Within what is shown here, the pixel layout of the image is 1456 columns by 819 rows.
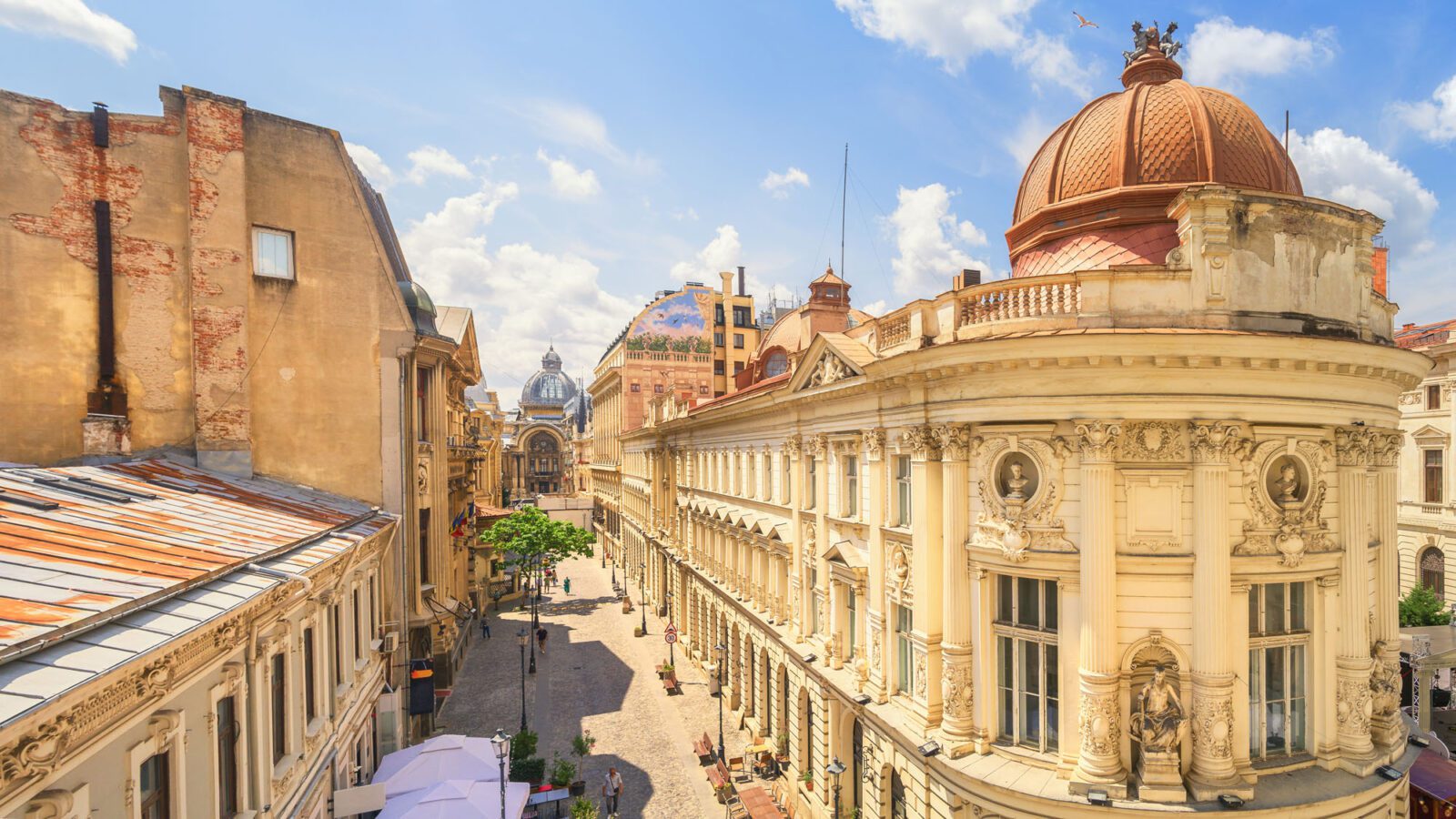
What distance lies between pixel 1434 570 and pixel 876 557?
36.3 meters

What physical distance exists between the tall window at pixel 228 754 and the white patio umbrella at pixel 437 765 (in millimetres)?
7554

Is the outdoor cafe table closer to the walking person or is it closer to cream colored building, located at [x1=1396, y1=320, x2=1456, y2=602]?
the walking person

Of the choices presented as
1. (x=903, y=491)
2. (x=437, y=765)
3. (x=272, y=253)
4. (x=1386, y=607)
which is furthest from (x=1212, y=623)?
(x=272, y=253)

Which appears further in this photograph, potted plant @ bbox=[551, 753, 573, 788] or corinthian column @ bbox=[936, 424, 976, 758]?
potted plant @ bbox=[551, 753, 573, 788]

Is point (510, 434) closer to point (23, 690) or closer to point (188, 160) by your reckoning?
point (188, 160)

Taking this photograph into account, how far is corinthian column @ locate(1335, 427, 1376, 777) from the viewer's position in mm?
13656

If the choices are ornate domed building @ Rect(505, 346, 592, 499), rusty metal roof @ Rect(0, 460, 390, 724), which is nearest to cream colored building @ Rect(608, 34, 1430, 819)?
rusty metal roof @ Rect(0, 460, 390, 724)

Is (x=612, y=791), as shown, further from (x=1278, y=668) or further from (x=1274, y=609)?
(x=1274, y=609)

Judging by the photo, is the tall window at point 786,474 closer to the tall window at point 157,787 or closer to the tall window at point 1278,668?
the tall window at point 1278,668

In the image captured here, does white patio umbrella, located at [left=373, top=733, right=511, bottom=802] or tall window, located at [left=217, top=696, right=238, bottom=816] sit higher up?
tall window, located at [left=217, top=696, right=238, bottom=816]

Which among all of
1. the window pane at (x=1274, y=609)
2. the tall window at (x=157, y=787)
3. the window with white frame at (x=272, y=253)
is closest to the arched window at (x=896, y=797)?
the window pane at (x=1274, y=609)

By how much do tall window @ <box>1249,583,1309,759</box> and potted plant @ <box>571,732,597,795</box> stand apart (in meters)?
18.8

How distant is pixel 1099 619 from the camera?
12773 mm

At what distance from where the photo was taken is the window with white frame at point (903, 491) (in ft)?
56.3
